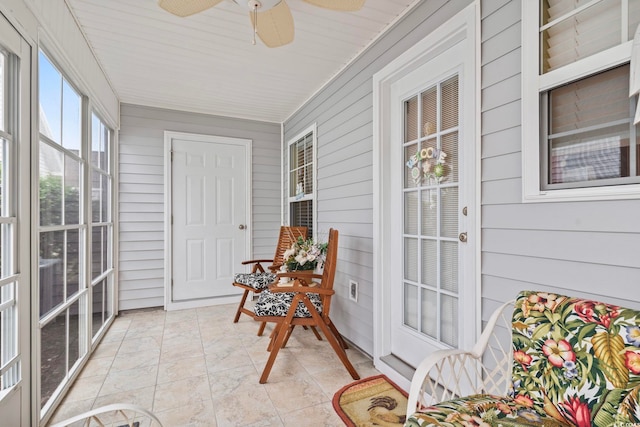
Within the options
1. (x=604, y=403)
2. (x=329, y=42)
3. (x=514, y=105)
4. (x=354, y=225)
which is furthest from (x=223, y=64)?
(x=604, y=403)

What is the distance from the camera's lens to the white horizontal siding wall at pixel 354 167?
2326 mm

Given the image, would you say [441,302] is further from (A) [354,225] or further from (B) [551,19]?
(B) [551,19]

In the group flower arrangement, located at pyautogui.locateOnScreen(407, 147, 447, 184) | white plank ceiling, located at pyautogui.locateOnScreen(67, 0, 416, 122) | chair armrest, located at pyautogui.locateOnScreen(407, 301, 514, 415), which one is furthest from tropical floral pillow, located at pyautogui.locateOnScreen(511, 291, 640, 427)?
white plank ceiling, located at pyautogui.locateOnScreen(67, 0, 416, 122)

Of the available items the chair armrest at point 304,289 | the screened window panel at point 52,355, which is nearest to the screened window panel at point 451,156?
the chair armrest at point 304,289

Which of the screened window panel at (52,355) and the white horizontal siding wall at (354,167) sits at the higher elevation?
the white horizontal siding wall at (354,167)

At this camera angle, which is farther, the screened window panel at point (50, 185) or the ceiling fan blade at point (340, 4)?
the screened window panel at point (50, 185)

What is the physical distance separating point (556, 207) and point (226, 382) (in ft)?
7.23

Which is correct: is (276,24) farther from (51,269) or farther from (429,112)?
(51,269)

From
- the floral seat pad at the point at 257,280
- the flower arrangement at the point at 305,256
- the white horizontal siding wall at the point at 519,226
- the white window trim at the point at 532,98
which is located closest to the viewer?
the white horizontal siding wall at the point at 519,226

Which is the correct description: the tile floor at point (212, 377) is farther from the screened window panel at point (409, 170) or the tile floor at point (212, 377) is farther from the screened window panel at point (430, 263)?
the screened window panel at point (409, 170)

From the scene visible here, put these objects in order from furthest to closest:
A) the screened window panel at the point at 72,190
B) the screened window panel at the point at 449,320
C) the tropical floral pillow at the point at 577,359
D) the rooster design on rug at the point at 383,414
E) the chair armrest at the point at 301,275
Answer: the chair armrest at the point at 301,275, the screened window panel at the point at 72,190, the screened window panel at the point at 449,320, the rooster design on rug at the point at 383,414, the tropical floral pillow at the point at 577,359

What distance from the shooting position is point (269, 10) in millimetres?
1771

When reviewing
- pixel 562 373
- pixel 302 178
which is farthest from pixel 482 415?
pixel 302 178

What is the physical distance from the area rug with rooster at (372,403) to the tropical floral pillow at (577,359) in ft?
2.76
